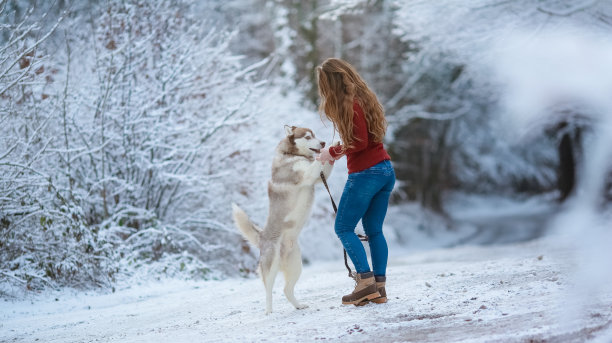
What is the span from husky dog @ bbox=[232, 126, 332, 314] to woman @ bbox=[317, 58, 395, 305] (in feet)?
0.78

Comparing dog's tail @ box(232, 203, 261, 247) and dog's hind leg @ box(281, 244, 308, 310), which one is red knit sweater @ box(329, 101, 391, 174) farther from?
dog's tail @ box(232, 203, 261, 247)

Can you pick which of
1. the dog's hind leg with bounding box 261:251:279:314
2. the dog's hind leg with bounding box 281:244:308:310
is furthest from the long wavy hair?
the dog's hind leg with bounding box 261:251:279:314

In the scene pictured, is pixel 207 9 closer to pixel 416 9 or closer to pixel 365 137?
pixel 416 9

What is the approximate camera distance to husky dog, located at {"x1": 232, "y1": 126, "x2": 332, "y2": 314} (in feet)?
15.3

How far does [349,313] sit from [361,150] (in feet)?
4.23

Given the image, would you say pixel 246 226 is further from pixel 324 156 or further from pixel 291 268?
pixel 324 156

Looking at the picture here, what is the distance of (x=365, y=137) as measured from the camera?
4418mm

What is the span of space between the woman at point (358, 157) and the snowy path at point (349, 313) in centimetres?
36

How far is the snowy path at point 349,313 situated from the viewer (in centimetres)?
357

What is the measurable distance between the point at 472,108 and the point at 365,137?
73.8ft

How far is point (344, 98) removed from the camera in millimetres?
4488

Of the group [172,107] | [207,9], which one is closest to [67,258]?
[172,107]

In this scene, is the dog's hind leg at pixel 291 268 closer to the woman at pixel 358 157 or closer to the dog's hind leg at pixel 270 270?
the dog's hind leg at pixel 270 270

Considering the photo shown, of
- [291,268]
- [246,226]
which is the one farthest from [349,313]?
[246,226]
